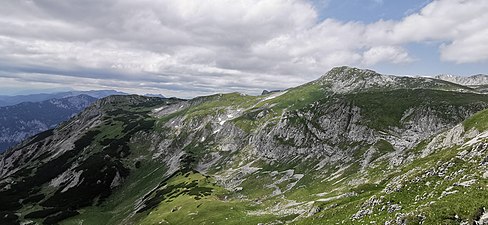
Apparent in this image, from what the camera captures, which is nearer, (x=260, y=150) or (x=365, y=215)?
(x=365, y=215)

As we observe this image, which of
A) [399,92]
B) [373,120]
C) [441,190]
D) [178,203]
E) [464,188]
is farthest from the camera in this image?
[399,92]

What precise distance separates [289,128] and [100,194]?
107776 millimetres

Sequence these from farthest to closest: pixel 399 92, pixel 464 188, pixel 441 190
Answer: pixel 399 92
pixel 441 190
pixel 464 188

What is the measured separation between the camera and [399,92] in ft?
620

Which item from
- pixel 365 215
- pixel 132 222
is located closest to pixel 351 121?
pixel 132 222

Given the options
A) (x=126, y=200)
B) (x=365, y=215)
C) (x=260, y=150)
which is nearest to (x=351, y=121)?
(x=260, y=150)

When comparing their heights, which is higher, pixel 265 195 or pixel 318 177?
pixel 318 177

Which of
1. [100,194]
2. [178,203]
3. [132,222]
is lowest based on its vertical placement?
[100,194]

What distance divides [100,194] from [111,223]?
55.1 metres

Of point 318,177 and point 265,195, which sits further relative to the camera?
point 318,177

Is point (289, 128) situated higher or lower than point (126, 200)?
higher

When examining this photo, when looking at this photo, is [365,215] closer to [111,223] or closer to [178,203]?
[178,203]

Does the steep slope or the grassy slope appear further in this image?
the grassy slope

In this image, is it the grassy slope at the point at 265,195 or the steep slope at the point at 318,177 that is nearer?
the steep slope at the point at 318,177
